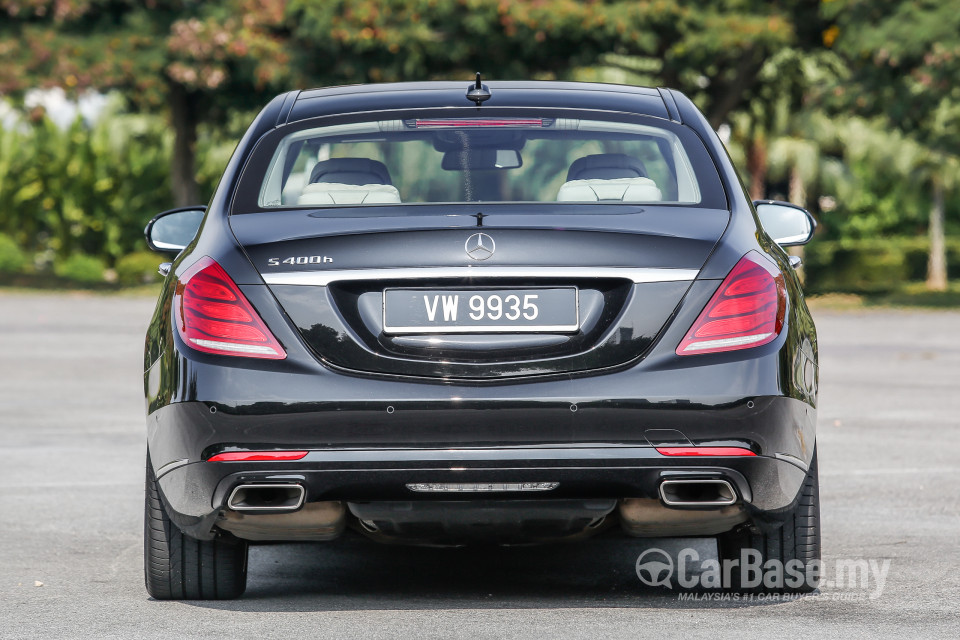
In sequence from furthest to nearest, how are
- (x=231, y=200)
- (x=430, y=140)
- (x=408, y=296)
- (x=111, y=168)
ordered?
(x=111, y=168) → (x=430, y=140) → (x=231, y=200) → (x=408, y=296)

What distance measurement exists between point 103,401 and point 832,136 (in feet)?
129

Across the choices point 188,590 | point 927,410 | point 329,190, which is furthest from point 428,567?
point 927,410

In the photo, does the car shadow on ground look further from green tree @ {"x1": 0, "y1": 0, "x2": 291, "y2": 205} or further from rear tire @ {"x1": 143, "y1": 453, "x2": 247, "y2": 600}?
green tree @ {"x1": 0, "y1": 0, "x2": 291, "y2": 205}

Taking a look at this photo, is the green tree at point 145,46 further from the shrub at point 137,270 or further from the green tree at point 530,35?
the shrub at point 137,270

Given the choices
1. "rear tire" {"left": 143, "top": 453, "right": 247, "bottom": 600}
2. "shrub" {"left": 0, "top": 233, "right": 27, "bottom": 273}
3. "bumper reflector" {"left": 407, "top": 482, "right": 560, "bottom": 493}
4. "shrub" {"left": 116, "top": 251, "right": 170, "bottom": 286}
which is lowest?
"shrub" {"left": 0, "top": 233, "right": 27, "bottom": 273}

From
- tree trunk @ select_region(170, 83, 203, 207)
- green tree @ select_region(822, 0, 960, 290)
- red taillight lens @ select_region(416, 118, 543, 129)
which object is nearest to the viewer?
red taillight lens @ select_region(416, 118, 543, 129)

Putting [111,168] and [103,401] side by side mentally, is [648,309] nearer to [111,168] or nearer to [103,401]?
[103,401]

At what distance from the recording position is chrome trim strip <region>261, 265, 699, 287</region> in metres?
4.52

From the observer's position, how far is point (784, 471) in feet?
15.2

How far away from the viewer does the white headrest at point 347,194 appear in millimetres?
5203

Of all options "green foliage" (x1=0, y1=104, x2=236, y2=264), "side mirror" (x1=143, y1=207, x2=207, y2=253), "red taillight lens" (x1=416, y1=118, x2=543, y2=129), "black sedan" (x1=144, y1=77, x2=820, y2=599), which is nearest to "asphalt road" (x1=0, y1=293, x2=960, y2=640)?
"black sedan" (x1=144, y1=77, x2=820, y2=599)

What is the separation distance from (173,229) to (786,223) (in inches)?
84.8

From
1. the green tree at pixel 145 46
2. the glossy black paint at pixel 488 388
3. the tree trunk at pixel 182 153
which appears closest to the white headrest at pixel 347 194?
the glossy black paint at pixel 488 388
